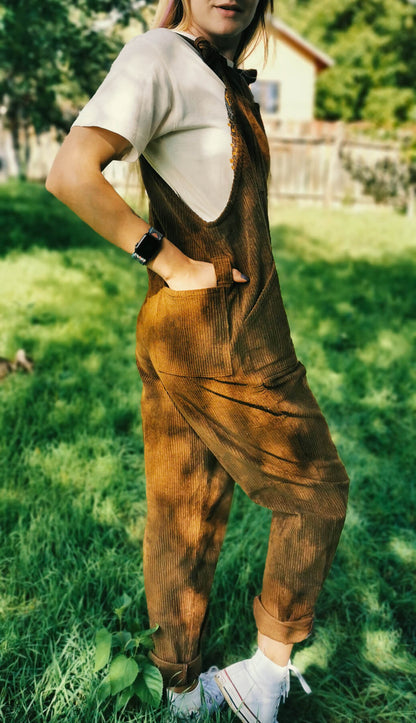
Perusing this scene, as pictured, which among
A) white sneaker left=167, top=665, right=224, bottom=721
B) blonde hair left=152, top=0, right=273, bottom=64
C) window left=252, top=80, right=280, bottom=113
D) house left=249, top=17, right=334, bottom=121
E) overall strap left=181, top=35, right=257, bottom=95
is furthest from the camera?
window left=252, top=80, right=280, bottom=113

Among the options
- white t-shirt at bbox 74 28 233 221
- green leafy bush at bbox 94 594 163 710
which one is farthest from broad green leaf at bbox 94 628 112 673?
white t-shirt at bbox 74 28 233 221

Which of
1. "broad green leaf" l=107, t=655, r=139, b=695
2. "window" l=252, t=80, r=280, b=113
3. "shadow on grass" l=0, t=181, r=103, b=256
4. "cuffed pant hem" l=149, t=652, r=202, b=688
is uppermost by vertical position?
"broad green leaf" l=107, t=655, r=139, b=695

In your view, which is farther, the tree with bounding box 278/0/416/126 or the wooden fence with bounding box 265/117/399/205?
the tree with bounding box 278/0/416/126

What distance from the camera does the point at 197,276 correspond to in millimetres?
1352

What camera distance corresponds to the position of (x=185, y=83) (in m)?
1.26

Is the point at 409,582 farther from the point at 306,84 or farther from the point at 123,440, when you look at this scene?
the point at 306,84

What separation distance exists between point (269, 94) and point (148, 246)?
2522cm

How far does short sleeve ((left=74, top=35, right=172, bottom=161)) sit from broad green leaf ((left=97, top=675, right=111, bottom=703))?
1349 mm

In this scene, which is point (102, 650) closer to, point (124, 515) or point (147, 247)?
point (124, 515)

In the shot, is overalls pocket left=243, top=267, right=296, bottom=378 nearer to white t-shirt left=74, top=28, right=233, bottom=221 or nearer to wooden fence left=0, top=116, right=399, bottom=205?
white t-shirt left=74, top=28, right=233, bottom=221

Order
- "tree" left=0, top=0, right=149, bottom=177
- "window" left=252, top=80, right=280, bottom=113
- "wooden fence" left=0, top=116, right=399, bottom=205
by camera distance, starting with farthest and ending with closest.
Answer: "window" left=252, top=80, right=280, bottom=113
"wooden fence" left=0, top=116, right=399, bottom=205
"tree" left=0, top=0, right=149, bottom=177

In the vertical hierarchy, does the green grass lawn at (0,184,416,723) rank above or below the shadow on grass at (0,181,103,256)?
above

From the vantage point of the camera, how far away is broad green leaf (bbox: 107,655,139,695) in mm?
1614

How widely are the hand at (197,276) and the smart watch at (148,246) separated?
7 cm
